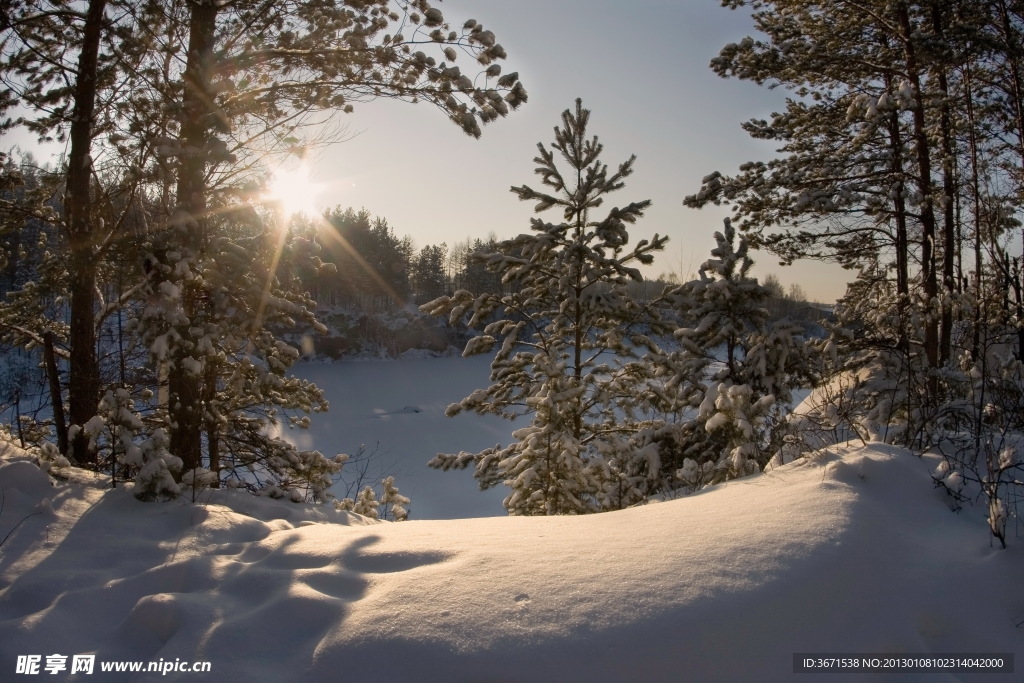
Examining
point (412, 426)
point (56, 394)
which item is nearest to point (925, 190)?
point (56, 394)

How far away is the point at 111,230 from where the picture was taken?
6629 mm

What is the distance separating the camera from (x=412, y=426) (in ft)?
90.9

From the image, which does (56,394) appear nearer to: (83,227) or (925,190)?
(83,227)

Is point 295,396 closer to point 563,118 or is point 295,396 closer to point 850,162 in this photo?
point 563,118

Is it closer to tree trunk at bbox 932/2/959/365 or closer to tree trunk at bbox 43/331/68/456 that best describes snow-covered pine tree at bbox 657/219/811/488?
A: tree trunk at bbox 932/2/959/365

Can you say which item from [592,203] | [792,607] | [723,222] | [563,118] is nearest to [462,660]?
[792,607]

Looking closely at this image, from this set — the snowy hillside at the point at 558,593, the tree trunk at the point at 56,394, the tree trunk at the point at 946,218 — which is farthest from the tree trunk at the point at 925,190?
the tree trunk at the point at 56,394

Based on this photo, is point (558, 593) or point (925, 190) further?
point (925, 190)

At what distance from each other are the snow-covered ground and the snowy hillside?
779 cm

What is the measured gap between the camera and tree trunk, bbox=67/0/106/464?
5.95m

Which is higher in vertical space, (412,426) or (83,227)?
(83,227)

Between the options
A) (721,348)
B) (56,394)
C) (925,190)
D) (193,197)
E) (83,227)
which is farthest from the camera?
(925,190)

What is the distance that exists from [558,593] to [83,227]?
6.39 metres

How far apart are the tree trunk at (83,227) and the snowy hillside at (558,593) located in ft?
9.11
